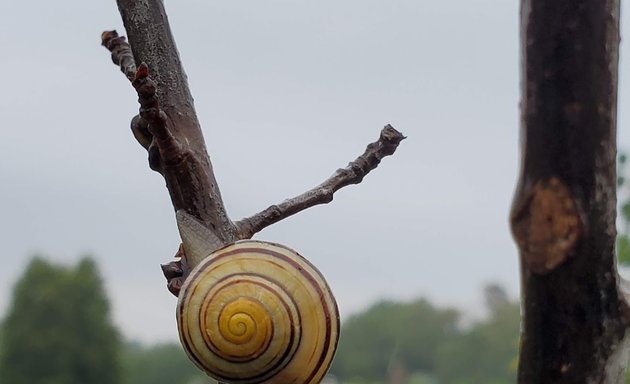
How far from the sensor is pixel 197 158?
1058 mm

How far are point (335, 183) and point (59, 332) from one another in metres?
20.1

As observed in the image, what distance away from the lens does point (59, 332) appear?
20438 mm

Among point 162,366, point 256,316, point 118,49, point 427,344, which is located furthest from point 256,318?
point 162,366

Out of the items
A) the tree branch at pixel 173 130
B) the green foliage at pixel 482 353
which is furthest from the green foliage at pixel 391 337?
the tree branch at pixel 173 130

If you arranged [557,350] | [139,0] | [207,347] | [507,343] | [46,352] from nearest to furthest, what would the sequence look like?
[557,350]
[207,347]
[139,0]
[46,352]
[507,343]

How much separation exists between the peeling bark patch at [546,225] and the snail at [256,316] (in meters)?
0.44

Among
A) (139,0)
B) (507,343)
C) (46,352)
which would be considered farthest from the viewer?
(507,343)

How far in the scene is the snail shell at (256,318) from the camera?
3.31ft

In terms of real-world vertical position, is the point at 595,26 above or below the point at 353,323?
below

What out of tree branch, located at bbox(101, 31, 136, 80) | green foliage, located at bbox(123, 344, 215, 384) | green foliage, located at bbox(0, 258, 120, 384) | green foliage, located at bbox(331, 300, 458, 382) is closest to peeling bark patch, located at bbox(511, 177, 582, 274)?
tree branch, located at bbox(101, 31, 136, 80)

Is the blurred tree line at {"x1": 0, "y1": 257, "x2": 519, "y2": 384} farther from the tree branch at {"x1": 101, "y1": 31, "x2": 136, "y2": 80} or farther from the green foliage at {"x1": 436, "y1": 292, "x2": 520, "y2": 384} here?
the tree branch at {"x1": 101, "y1": 31, "x2": 136, "y2": 80}

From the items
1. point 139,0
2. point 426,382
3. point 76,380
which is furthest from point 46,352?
point 139,0

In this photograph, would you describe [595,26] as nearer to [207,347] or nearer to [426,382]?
[207,347]

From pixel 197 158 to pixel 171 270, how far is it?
4.9 inches
